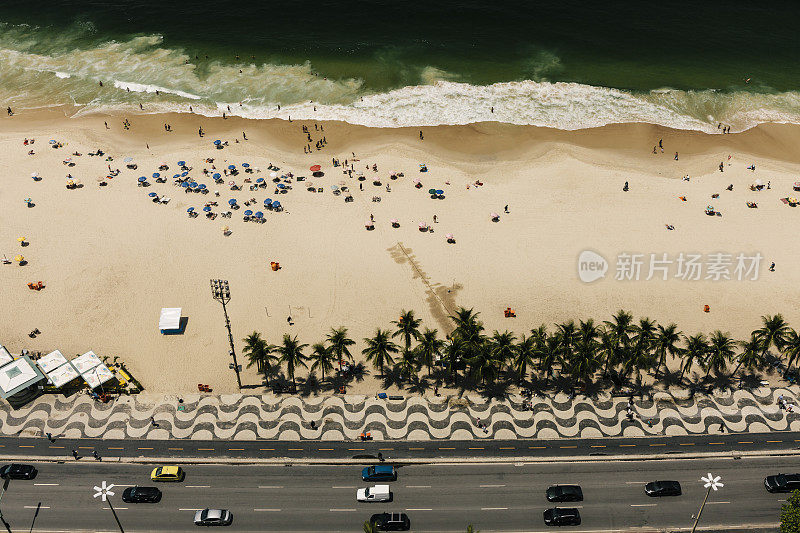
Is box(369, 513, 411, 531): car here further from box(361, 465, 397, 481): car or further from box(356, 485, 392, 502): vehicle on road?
box(361, 465, 397, 481): car

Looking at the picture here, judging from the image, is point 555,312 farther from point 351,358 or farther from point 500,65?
point 500,65

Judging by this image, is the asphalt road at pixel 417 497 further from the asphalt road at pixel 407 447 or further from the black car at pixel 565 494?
the asphalt road at pixel 407 447

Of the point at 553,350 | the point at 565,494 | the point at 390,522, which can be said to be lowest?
the point at 390,522

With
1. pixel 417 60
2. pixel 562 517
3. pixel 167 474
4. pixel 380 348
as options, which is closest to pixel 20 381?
pixel 167 474

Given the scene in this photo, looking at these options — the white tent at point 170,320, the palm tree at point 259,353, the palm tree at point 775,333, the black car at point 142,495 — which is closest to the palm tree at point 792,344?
the palm tree at point 775,333

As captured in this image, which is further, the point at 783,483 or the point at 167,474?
the point at 167,474

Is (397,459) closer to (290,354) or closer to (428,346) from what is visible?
(428,346)
